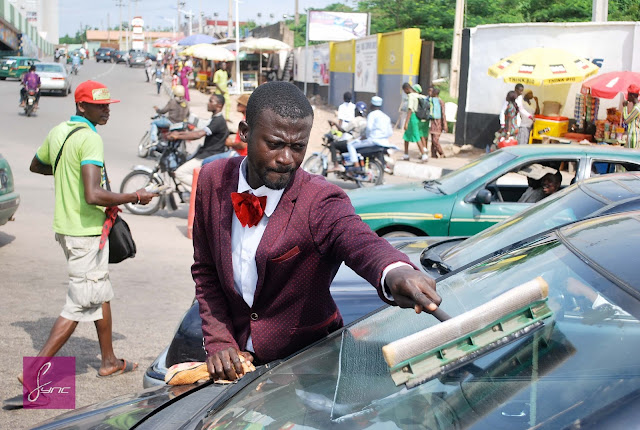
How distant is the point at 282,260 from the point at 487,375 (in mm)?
831

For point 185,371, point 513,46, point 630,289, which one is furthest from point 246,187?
point 513,46

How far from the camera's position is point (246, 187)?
8.23 ft

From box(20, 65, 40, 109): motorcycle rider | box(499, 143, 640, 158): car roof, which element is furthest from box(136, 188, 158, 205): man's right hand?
box(20, 65, 40, 109): motorcycle rider

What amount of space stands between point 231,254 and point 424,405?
937 millimetres

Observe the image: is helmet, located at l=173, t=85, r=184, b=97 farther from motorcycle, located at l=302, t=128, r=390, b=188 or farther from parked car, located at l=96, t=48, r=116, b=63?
parked car, located at l=96, t=48, r=116, b=63

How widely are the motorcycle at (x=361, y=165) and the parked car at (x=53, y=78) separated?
883 inches

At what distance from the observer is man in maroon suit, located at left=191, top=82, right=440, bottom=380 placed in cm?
234

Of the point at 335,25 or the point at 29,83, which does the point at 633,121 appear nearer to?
the point at 29,83

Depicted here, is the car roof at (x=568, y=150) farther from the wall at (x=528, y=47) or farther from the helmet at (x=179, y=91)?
the wall at (x=528, y=47)

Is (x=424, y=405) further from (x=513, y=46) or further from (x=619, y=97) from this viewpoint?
(x=513, y=46)

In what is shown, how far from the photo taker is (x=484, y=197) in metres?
6.88

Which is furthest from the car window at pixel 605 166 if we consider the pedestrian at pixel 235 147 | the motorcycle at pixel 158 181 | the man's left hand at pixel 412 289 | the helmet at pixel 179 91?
the helmet at pixel 179 91

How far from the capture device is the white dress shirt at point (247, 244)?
96.1 inches

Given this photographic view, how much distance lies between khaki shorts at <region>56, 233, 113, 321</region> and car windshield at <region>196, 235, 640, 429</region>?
245 cm
